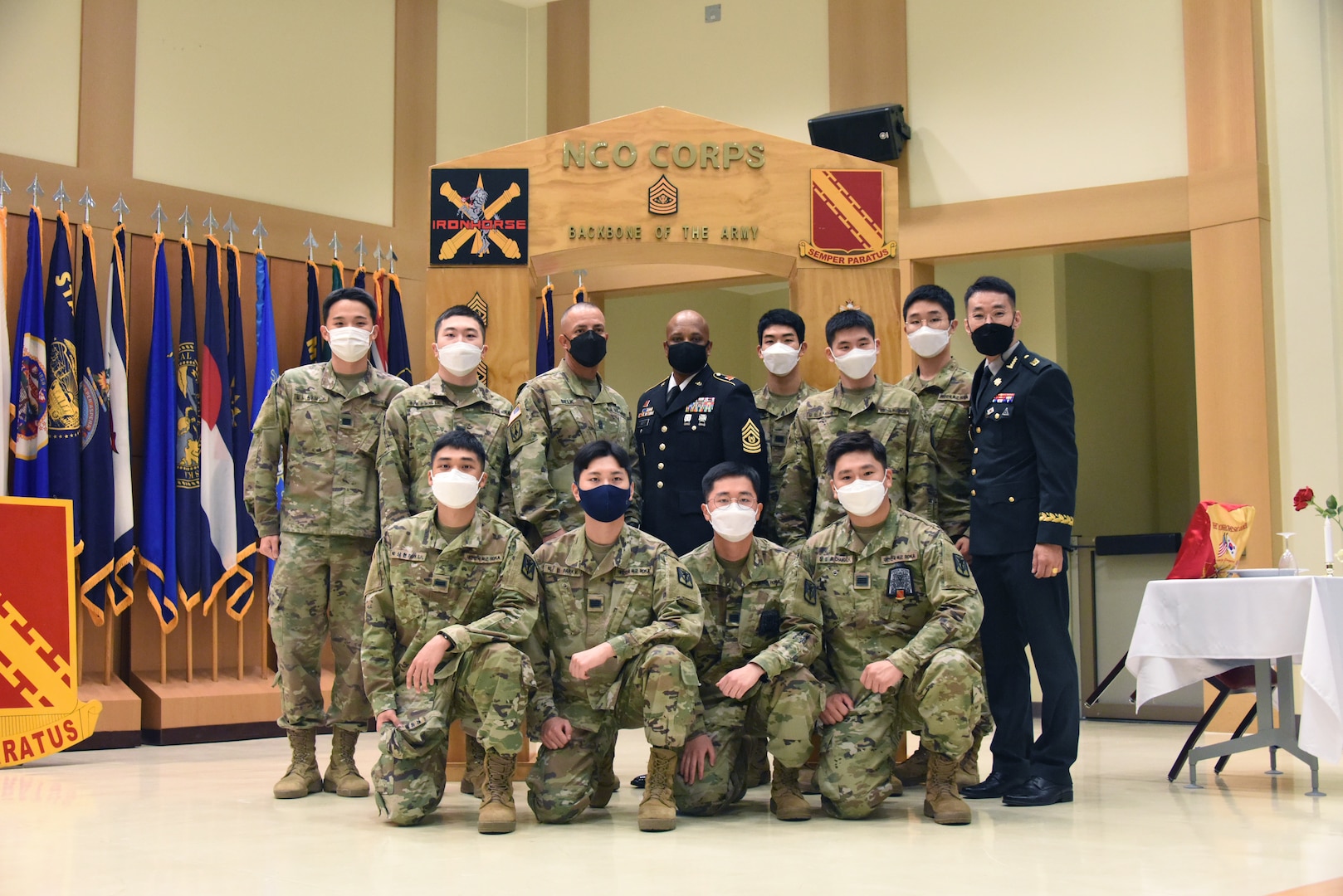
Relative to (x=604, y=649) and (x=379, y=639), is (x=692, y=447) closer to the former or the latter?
(x=604, y=649)

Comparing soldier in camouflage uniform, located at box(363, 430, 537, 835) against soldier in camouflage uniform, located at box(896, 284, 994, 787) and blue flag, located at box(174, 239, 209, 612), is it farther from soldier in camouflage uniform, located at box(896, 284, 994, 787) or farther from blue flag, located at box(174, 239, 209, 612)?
blue flag, located at box(174, 239, 209, 612)

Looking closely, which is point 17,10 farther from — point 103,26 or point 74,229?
point 74,229

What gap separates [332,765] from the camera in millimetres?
4527

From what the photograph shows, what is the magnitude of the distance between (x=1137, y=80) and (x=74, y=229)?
230 inches

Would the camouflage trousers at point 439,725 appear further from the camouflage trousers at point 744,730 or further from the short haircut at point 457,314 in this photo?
the short haircut at point 457,314

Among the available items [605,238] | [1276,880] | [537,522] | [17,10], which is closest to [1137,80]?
[605,238]

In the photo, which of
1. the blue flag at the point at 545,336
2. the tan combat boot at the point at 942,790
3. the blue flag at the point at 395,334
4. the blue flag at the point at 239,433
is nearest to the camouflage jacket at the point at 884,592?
the tan combat boot at the point at 942,790

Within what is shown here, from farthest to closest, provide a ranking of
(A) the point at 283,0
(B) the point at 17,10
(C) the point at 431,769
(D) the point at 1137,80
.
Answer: (A) the point at 283,0 → (D) the point at 1137,80 → (B) the point at 17,10 → (C) the point at 431,769

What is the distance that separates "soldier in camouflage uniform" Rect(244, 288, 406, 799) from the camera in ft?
14.7

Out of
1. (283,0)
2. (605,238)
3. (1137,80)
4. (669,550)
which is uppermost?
(283,0)

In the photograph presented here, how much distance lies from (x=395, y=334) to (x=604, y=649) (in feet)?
14.2

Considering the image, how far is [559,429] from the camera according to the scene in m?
4.54

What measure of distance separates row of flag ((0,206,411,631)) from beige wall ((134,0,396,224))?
1.97 ft

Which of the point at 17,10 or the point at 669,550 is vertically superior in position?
the point at 17,10
